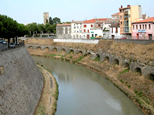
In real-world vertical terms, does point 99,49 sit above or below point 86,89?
above

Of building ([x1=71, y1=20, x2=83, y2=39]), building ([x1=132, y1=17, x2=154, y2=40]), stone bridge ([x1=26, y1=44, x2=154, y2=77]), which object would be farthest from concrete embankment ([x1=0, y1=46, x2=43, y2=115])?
building ([x1=71, y1=20, x2=83, y2=39])

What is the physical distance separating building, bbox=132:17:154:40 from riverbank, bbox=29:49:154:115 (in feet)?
34.0

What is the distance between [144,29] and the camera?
160 feet

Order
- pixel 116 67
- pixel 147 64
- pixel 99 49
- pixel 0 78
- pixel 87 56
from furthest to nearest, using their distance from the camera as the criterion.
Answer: pixel 87 56 < pixel 99 49 < pixel 116 67 < pixel 147 64 < pixel 0 78

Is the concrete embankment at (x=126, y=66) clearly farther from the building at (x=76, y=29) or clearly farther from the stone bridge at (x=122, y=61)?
the building at (x=76, y=29)

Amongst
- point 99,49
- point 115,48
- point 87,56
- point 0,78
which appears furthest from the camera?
point 87,56

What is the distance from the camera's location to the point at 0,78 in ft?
66.5

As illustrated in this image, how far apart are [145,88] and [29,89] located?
1590 cm

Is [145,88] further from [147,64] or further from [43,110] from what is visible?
[43,110]

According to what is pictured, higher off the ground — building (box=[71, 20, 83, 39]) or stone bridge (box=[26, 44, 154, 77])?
building (box=[71, 20, 83, 39])

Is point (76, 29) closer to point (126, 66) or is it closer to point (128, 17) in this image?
point (128, 17)

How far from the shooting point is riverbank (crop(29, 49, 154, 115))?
2693 cm

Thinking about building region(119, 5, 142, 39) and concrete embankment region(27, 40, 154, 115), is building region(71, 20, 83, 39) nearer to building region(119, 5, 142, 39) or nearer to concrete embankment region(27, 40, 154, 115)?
concrete embankment region(27, 40, 154, 115)

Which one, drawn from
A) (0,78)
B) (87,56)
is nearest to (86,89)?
(0,78)
